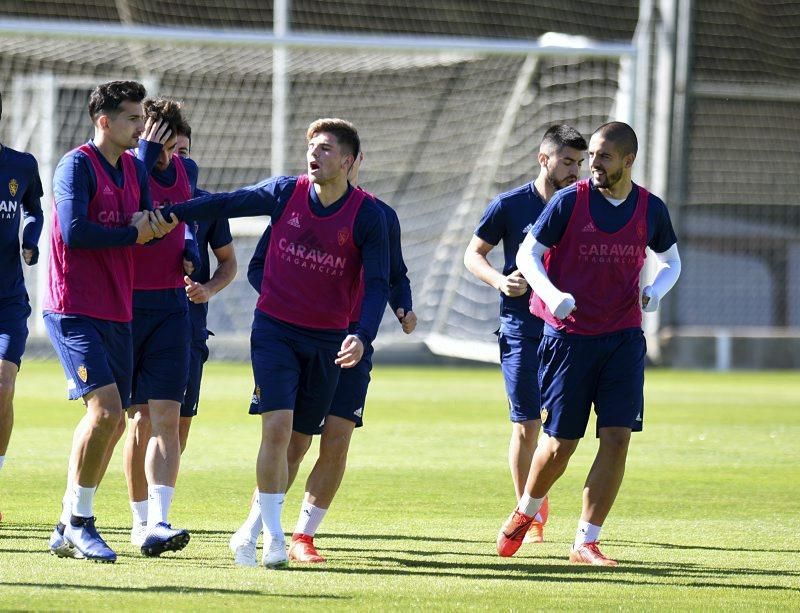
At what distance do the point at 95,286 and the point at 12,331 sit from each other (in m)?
1.15

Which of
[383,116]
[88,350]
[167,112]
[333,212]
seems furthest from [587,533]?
[383,116]

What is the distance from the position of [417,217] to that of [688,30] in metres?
5.13

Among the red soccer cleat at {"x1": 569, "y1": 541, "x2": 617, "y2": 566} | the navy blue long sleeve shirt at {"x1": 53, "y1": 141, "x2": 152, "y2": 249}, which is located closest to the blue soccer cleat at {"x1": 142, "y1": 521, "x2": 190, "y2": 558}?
the navy blue long sleeve shirt at {"x1": 53, "y1": 141, "x2": 152, "y2": 249}

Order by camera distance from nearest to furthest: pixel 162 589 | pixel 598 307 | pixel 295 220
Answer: pixel 162 589
pixel 295 220
pixel 598 307

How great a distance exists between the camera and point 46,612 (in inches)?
214

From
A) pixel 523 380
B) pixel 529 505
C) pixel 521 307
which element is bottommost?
pixel 529 505

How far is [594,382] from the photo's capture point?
7.42 meters

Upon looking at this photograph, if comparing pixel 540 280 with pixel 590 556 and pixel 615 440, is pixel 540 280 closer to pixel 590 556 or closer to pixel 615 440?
pixel 615 440

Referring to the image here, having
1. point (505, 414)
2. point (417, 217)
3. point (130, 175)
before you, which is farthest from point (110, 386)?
point (417, 217)

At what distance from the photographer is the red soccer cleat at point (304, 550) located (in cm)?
700

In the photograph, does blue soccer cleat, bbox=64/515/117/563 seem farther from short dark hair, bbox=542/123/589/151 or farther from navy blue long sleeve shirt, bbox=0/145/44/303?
short dark hair, bbox=542/123/589/151

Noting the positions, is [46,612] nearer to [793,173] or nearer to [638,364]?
[638,364]

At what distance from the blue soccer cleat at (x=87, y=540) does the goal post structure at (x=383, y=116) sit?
40.2 ft

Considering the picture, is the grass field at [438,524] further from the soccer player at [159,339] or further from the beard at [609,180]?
the beard at [609,180]
